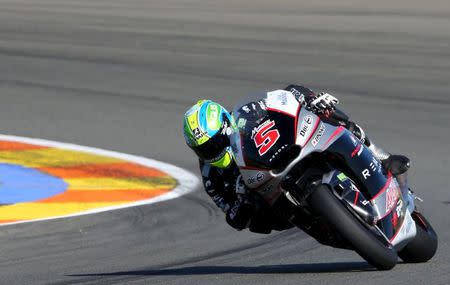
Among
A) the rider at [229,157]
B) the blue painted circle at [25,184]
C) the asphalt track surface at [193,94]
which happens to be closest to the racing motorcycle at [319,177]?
the rider at [229,157]

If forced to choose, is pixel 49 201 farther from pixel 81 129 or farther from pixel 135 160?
pixel 81 129

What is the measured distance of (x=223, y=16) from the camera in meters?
24.7

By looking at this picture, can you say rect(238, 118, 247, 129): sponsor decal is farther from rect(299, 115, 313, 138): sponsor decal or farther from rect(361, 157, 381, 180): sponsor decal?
rect(361, 157, 381, 180): sponsor decal

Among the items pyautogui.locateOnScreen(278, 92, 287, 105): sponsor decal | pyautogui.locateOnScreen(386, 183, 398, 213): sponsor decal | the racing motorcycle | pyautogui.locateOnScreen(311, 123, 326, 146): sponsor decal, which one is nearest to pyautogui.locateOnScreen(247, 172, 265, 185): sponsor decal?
the racing motorcycle

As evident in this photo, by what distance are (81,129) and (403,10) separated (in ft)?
43.8

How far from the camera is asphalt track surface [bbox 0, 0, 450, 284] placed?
7.59 metres

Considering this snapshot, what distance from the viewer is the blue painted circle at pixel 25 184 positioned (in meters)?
9.95

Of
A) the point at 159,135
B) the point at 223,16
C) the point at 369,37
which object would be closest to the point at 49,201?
the point at 159,135

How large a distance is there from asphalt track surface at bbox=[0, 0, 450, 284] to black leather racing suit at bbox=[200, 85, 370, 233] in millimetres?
308

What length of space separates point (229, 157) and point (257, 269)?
2.55 feet

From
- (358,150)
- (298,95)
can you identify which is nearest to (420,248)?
(358,150)

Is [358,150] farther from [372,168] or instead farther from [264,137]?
[264,137]

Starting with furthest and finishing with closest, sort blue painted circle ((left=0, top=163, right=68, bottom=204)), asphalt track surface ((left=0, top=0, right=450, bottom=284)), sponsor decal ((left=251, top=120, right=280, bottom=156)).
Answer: blue painted circle ((left=0, top=163, right=68, bottom=204)), asphalt track surface ((left=0, top=0, right=450, bottom=284)), sponsor decal ((left=251, top=120, right=280, bottom=156))

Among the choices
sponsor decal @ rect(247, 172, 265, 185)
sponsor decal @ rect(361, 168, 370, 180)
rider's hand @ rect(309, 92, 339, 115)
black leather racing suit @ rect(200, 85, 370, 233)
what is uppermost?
rider's hand @ rect(309, 92, 339, 115)
